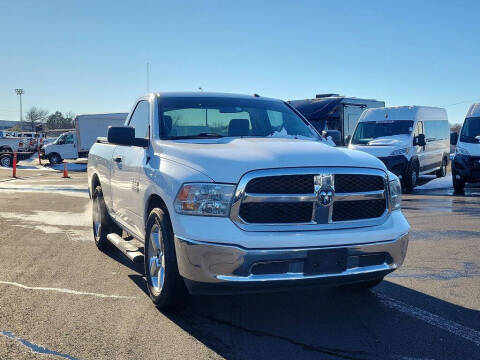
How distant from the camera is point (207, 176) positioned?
13.2 ft

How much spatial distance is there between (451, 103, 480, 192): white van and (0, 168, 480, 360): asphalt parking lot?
7.76m

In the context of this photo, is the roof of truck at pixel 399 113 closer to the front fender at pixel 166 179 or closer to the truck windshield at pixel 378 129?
the truck windshield at pixel 378 129

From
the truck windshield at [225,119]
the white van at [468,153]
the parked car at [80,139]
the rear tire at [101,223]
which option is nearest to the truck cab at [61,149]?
the parked car at [80,139]

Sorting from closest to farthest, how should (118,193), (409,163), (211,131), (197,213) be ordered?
(197,213) < (211,131) < (118,193) < (409,163)

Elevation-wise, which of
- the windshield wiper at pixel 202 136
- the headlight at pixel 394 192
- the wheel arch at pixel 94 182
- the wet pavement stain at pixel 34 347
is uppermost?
the windshield wiper at pixel 202 136

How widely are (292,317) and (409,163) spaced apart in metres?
11.9

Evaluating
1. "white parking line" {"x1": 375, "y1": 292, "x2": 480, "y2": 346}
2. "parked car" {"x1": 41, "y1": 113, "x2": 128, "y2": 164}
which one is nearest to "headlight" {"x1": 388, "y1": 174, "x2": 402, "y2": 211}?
"white parking line" {"x1": 375, "y1": 292, "x2": 480, "y2": 346}

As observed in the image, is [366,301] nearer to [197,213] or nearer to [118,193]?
[197,213]

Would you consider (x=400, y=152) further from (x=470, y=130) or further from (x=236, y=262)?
(x=236, y=262)

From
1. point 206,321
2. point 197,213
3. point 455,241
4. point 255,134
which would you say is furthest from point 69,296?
point 455,241

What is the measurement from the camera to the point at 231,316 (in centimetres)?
448

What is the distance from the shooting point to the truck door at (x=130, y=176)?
5315 mm

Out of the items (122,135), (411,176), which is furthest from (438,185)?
(122,135)

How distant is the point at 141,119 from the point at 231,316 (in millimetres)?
2592
